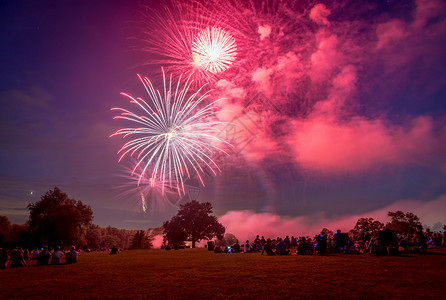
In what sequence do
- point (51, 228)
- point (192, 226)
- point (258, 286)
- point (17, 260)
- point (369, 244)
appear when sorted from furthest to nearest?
point (192, 226)
point (51, 228)
point (369, 244)
point (17, 260)
point (258, 286)

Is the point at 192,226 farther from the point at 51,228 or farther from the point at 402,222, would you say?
the point at 402,222

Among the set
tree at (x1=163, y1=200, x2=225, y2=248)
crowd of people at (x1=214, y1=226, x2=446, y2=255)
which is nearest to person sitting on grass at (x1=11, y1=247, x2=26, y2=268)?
crowd of people at (x1=214, y1=226, x2=446, y2=255)

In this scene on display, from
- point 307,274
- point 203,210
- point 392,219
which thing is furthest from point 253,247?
point 392,219

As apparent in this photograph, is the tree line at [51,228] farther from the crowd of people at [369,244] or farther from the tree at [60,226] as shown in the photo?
the crowd of people at [369,244]

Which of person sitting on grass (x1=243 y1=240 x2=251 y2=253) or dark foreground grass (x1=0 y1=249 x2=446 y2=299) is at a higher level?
person sitting on grass (x1=243 y1=240 x2=251 y2=253)

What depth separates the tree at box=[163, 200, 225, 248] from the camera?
92188 millimetres

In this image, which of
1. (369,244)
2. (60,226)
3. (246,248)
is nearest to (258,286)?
(369,244)

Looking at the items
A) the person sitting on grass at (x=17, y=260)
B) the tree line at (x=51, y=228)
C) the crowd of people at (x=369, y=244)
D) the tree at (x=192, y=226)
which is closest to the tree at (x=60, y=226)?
the tree line at (x=51, y=228)

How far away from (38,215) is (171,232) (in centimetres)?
4547

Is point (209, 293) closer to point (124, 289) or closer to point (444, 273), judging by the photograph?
point (124, 289)

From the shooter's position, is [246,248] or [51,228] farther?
[51,228]

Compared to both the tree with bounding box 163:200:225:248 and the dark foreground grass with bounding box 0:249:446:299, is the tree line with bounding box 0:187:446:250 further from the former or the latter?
the dark foreground grass with bounding box 0:249:446:299

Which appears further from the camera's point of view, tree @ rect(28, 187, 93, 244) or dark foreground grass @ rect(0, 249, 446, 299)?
tree @ rect(28, 187, 93, 244)

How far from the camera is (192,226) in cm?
9275
